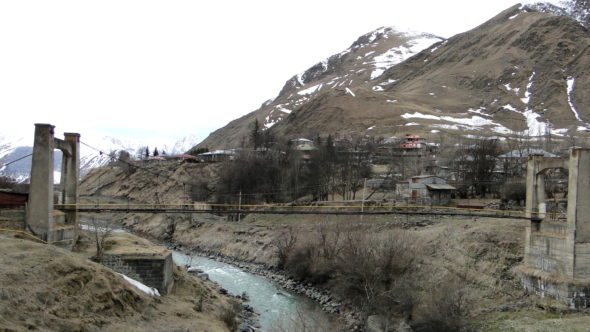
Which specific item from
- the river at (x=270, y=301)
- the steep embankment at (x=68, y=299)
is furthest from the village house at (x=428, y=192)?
the steep embankment at (x=68, y=299)

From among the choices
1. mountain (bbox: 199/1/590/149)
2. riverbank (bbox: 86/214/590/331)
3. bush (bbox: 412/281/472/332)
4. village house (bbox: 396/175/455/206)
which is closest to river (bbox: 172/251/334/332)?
riverbank (bbox: 86/214/590/331)

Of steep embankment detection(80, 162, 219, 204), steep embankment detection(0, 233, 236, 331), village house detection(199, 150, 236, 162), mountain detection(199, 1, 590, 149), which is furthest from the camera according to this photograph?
mountain detection(199, 1, 590, 149)

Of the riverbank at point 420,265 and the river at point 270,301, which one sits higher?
the riverbank at point 420,265

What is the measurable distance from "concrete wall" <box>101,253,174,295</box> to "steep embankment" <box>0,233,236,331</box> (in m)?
1.85

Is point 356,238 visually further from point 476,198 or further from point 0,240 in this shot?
point 476,198

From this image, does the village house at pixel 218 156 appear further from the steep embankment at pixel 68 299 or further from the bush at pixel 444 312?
the steep embankment at pixel 68 299

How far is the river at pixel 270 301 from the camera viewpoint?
19953mm

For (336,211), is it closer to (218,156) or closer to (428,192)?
(428,192)

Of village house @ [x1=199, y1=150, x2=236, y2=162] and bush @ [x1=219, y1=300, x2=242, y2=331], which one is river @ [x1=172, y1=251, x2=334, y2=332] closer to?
bush @ [x1=219, y1=300, x2=242, y2=331]

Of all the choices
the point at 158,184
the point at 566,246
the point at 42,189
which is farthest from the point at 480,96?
the point at 42,189

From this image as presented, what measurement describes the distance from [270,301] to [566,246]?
14159 mm

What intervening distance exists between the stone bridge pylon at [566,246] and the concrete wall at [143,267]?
51.4 ft

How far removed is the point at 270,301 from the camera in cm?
2502

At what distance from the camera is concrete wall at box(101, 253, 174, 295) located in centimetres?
1931
